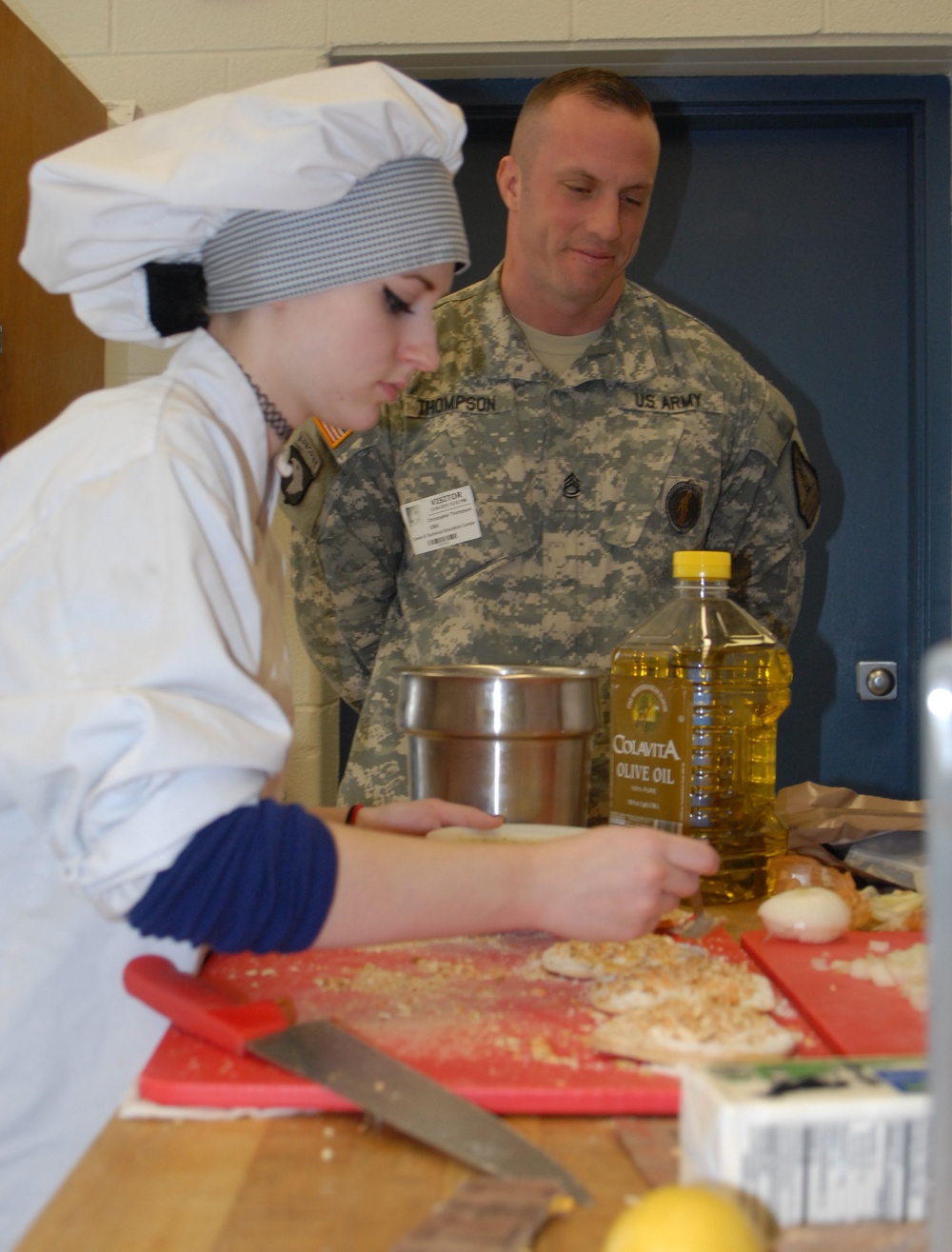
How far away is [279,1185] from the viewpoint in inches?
26.6

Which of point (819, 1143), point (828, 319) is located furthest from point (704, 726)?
point (828, 319)

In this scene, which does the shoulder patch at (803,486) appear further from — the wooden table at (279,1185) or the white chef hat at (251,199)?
the wooden table at (279,1185)

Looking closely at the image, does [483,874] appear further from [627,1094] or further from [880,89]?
[880,89]

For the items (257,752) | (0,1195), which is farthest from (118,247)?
(0,1195)

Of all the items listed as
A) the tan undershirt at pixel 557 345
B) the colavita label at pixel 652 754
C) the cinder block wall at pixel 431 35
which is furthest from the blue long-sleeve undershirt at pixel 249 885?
the cinder block wall at pixel 431 35

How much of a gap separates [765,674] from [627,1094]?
0.83 meters

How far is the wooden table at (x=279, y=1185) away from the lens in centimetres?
62

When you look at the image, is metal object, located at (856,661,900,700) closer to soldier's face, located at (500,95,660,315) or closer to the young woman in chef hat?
soldier's face, located at (500,95,660,315)

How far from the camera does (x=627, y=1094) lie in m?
0.77

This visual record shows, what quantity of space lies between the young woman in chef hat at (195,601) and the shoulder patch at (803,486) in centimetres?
130

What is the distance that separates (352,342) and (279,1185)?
0.68m

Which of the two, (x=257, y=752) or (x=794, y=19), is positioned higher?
(x=794, y=19)

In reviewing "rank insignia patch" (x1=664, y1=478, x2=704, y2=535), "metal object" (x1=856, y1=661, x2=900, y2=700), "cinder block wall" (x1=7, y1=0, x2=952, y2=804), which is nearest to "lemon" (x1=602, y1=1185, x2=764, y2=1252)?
"rank insignia patch" (x1=664, y1=478, x2=704, y2=535)

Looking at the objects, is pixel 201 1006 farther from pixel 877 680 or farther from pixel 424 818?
pixel 877 680
